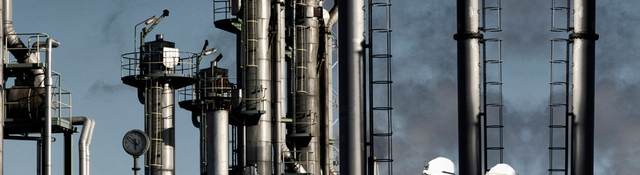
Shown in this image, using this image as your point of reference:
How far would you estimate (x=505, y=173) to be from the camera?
33.2 meters

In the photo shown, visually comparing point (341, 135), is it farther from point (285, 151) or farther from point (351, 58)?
point (285, 151)

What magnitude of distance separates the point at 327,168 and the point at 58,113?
18.8m

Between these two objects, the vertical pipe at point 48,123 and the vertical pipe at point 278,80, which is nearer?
the vertical pipe at point 48,123

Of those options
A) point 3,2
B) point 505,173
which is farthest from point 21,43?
point 505,173

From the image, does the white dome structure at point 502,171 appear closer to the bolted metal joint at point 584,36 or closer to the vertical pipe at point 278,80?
the bolted metal joint at point 584,36

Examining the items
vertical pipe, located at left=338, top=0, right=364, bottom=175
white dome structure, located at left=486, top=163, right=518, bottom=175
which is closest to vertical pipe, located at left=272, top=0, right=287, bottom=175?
vertical pipe, located at left=338, top=0, right=364, bottom=175

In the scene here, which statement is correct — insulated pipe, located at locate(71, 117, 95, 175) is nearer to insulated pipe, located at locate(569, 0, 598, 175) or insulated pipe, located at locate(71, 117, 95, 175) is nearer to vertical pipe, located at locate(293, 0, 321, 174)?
vertical pipe, located at locate(293, 0, 321, 174)

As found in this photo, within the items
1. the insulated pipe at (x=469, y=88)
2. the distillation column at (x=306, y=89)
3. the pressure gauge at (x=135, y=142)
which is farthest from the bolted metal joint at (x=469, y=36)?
the distillation column at (x=306, y=89)

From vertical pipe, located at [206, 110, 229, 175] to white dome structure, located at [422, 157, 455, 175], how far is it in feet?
108

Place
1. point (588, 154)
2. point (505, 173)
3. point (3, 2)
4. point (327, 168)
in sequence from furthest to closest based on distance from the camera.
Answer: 1. point (327, 168)
2. point (3, 2)
3. point (588, 154)
4. point (505, 173)

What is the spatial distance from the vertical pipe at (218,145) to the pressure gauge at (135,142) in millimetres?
2459

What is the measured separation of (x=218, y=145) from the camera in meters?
64.9

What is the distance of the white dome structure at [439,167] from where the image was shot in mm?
31609

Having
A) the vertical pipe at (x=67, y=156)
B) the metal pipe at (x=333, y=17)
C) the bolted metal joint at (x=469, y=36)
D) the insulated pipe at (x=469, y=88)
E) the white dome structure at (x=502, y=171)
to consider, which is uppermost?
the metal pipe at (x=333, y=17)
